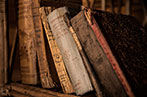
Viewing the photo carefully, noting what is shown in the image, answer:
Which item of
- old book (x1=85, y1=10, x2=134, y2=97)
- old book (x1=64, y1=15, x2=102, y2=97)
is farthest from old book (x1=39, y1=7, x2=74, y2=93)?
old book (x1=85, y1=10, x2=134, y2=97)

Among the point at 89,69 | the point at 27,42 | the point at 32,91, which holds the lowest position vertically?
the point at 32,91

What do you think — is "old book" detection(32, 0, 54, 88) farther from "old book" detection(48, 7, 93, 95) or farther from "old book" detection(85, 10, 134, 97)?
"old book" detection(85, 10, 134, 97)

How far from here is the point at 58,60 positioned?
0.70 m

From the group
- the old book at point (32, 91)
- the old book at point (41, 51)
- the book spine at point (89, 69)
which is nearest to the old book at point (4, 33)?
the old book at point (32, 91)

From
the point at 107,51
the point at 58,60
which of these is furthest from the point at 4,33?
the point at 107,51

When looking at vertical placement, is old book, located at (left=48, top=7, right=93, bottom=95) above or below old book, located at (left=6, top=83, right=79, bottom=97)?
above

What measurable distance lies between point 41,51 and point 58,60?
0.13 metres

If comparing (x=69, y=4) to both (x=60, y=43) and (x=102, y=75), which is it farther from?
(x=102, y=75)

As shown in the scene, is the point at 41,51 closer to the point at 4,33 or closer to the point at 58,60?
the point at 58,60

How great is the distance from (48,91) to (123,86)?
375mm

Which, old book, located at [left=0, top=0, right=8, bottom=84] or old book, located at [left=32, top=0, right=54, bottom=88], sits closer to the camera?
old book, located at [left=32, top=0, right=54, bottom=88]

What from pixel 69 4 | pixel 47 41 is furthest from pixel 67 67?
pixel 69 4

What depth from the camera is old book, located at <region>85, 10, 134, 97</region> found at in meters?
0.47

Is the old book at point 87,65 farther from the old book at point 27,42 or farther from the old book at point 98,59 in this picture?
the old book at point 27,42
